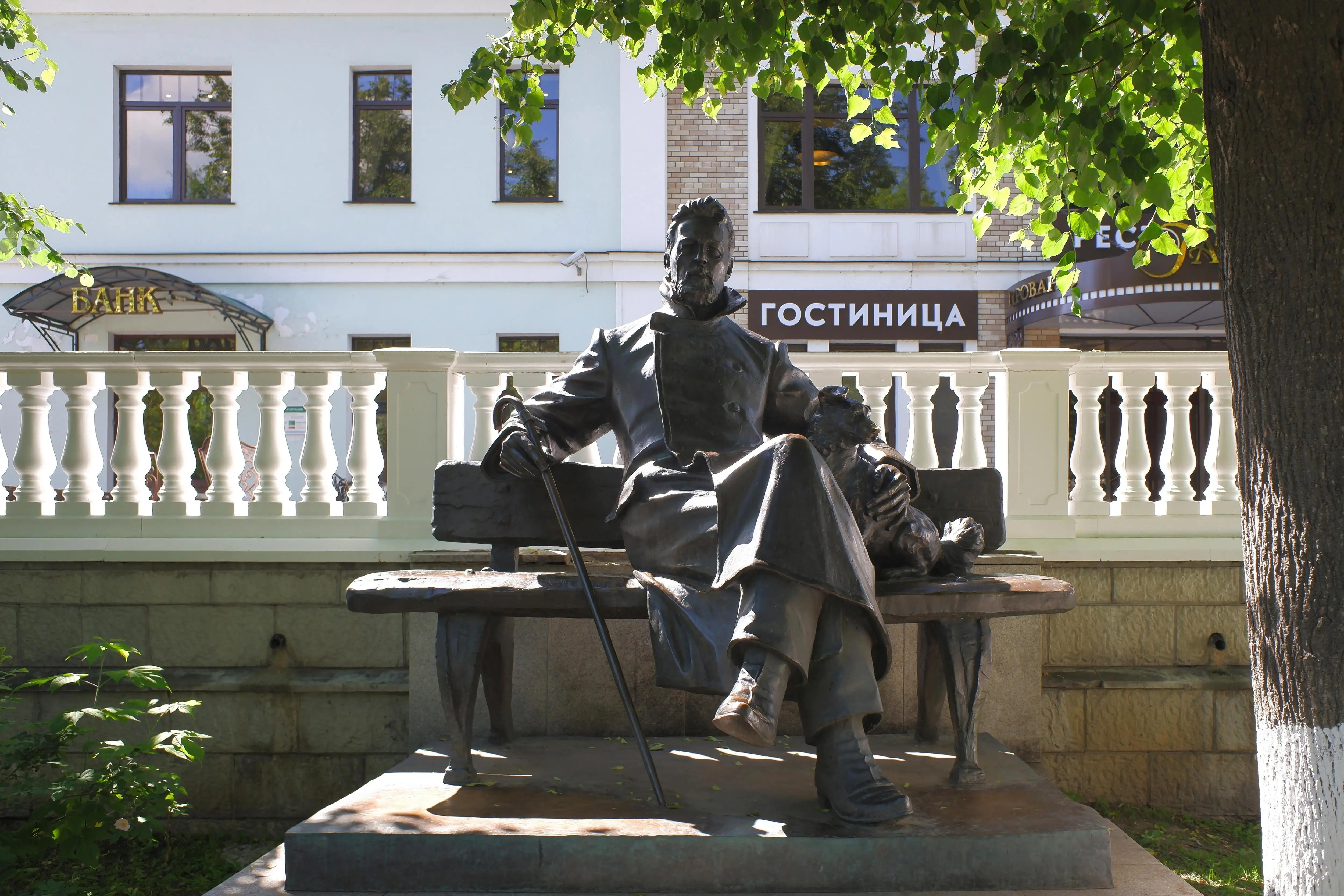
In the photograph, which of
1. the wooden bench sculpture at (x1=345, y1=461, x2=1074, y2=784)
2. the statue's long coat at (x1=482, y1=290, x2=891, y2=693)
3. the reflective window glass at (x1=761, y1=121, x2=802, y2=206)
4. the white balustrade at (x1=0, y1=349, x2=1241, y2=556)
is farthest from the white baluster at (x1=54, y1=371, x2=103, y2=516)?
the reflective window glass at (x1=761, y1=121, x2=802, y2=206)

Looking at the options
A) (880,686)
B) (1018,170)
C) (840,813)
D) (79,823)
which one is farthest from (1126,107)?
(79,823)

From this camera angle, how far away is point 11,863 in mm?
4133

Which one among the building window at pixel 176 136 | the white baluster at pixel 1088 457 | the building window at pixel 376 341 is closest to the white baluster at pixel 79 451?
the white baluster at pixel 1088 457

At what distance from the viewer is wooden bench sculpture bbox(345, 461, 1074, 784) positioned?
3408 mm

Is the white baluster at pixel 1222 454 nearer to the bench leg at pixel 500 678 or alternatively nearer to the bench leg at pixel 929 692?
the bench leg at pixel 929 692

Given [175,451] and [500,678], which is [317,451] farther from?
[500,678]

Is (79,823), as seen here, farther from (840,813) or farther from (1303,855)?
(1303,855)

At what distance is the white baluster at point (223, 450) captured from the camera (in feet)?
16.9

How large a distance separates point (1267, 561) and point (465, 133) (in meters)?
12.9

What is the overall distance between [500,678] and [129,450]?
233 centimetres

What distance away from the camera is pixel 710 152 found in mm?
13836

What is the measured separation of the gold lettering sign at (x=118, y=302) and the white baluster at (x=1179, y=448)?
11752 millimetres

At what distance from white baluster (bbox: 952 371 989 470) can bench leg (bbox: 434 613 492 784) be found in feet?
8.49

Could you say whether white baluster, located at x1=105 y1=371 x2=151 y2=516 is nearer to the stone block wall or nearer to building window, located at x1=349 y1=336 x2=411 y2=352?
the stone block wall
